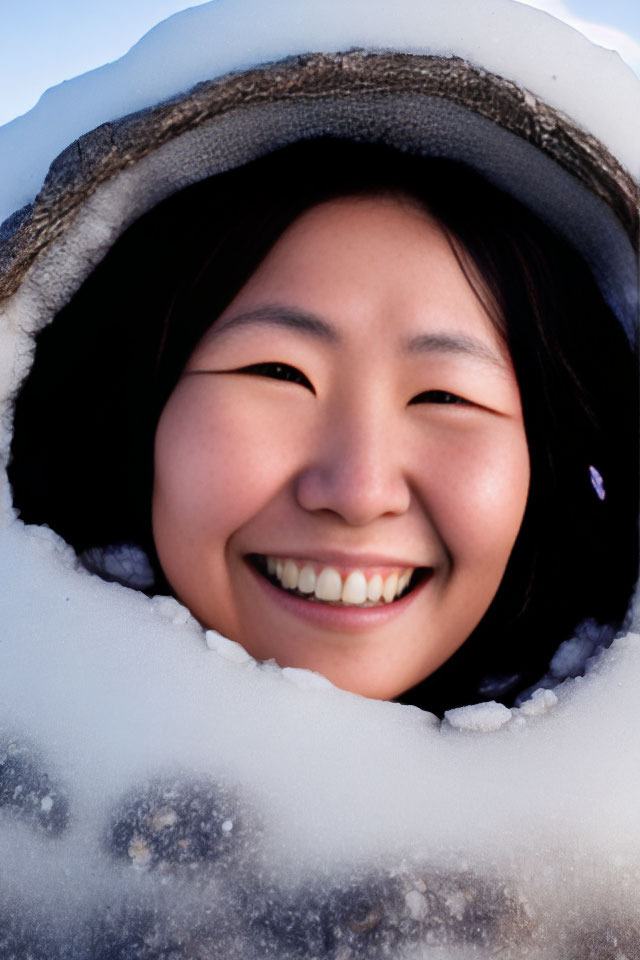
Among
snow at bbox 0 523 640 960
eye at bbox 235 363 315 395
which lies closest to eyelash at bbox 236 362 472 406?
eye at bbox 235 363 315 395

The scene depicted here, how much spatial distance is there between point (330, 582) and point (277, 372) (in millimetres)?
236

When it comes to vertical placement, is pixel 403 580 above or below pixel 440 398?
below

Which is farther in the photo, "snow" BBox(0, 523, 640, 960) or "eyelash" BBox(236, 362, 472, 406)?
"eyelash" BBox(236, 362, 472, 406)

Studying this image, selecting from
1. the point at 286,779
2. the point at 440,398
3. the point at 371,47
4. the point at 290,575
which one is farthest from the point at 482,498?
the point at 371,47

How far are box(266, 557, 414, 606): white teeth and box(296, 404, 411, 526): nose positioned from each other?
73 millimetres

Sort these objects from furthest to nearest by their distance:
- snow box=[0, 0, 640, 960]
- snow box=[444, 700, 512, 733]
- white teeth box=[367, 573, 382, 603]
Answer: white teeth box=[367, 573, 382, 603] → snow box=[444, 700, 512, 733] → snow box=[0, 0, 640, 960]

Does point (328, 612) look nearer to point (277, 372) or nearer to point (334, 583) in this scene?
point (334, 583)

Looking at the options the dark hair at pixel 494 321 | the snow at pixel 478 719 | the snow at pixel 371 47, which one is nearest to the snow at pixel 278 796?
the snow at pixel 478 719

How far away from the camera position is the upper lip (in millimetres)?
759

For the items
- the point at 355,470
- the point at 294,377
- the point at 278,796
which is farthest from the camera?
the point at 294,377

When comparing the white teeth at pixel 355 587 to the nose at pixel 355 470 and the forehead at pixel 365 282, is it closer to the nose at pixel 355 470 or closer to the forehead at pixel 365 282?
the nose at pixel 355 470

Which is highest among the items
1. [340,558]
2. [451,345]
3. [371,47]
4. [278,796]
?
[371,47]

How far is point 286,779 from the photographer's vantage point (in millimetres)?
614

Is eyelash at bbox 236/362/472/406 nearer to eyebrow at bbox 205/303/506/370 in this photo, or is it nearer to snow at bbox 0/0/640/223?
eyebrow at bbox 205/303/506/370
